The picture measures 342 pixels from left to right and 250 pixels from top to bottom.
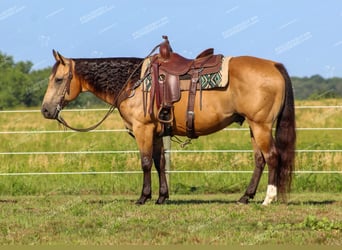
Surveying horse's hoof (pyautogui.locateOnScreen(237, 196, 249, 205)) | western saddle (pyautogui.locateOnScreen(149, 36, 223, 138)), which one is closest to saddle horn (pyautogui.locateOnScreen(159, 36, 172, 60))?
western saddle (pyautogui.locateOnScreen(149, 36, 223, 138))

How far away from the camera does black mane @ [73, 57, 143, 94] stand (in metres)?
9.69

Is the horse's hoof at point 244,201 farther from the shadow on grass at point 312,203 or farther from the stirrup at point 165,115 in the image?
the stirrup at point 165,115

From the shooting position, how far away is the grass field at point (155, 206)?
268 inches

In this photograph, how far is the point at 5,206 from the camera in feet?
31.4

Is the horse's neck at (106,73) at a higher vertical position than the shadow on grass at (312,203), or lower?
higher

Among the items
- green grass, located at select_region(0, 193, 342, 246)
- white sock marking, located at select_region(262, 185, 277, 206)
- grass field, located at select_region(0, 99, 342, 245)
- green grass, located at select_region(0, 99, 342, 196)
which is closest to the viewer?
green grass, located at select_region(0, 193, 342, 246)

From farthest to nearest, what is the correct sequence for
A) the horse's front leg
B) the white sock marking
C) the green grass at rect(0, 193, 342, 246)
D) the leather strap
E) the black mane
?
1. the black mane
2. the horse's front leg
3. the leather strap
4. the white sock marking
5. the green grass at rect(0, 193, 342, 246)

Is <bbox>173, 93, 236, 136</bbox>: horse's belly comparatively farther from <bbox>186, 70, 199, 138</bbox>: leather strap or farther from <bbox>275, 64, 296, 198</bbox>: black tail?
<bbox>275, 64, 296, 198</bbox>: black tail

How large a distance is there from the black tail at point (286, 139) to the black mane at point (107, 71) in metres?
1.80

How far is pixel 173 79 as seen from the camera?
30.6ft

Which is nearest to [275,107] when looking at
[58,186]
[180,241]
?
[180,241]

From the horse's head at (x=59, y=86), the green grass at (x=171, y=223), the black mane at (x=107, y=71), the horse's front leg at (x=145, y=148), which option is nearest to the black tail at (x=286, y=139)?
the green grass at (x=171, y=223)

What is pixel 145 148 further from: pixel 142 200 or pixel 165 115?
pixel 142 200

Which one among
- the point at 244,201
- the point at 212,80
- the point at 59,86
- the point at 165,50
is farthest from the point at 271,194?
the point at 59,86
